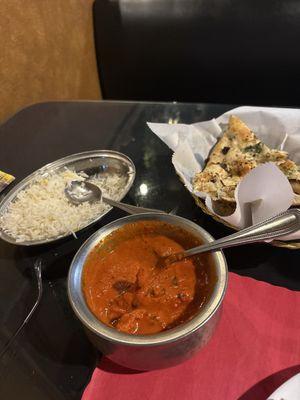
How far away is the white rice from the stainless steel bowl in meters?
0.28

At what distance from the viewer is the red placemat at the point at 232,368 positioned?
2.35ft

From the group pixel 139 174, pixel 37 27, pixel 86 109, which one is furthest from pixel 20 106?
pixel 139 174

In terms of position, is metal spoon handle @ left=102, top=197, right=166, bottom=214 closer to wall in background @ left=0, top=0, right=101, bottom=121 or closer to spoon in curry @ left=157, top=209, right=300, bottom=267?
spoon in curry @ left=157, top=209, right=300, bottom=267

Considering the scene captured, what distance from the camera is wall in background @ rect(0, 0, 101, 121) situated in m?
1.89

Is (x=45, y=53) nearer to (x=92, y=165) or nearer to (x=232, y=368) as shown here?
(x=92, y=165)

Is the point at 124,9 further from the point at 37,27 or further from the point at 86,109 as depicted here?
the point at 86,109

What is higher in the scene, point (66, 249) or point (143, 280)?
point (143, 280)

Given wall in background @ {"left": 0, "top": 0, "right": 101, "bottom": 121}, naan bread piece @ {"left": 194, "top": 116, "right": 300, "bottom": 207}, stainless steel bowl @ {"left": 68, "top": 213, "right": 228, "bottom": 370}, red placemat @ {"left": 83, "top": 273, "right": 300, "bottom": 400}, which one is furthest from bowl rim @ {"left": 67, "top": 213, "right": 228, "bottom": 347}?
wall in background @ {"left": 0, "top": 0, "right": 101, "bottom": 121}

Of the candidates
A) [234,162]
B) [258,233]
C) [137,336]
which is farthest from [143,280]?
[234,162]

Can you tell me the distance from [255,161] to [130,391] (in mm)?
720

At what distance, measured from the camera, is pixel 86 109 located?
63.1 inches

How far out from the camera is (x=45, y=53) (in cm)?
210

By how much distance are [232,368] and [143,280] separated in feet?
0.76

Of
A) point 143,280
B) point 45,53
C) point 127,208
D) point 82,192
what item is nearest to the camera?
point 143,280
